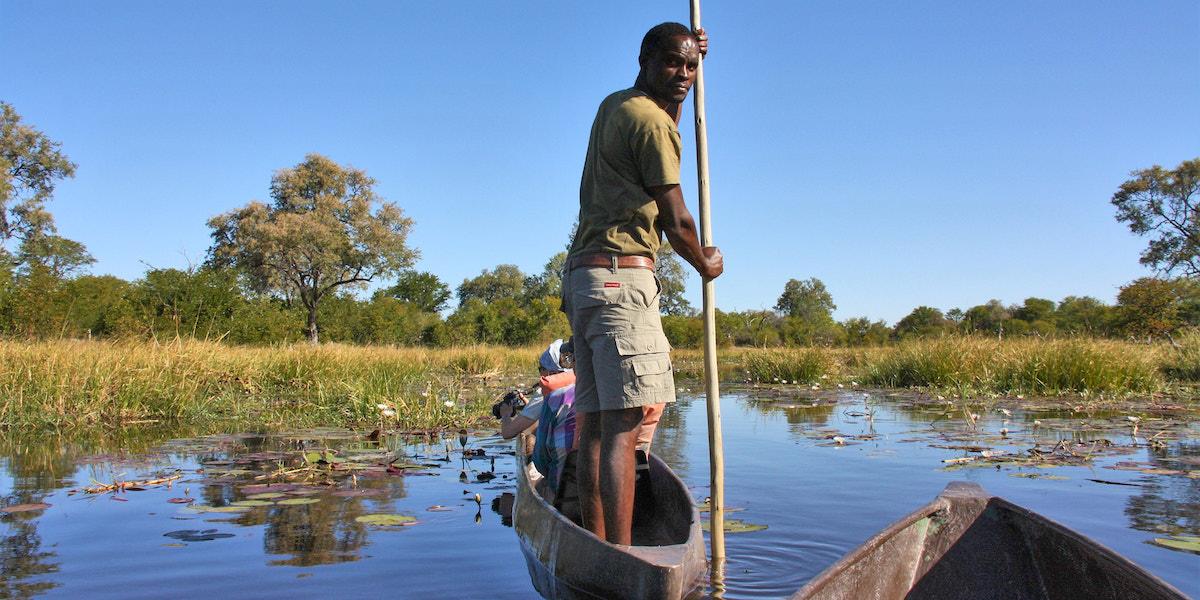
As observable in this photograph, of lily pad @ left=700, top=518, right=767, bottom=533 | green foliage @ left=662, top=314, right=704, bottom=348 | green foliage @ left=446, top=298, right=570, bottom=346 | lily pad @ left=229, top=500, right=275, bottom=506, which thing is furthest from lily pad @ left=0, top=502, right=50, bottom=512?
green foliage @ left=662, top=314, right=704, bottom=348

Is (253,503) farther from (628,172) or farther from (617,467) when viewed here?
(628,172)

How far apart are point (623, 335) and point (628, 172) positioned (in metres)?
0.57

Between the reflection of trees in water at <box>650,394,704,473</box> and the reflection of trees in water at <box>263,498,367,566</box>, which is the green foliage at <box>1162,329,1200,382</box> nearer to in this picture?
the reflection of trees in water at <box>650,394,704,473</box>

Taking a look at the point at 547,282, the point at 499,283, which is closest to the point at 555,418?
the point at 547,282

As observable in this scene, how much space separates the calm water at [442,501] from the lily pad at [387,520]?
0.04m

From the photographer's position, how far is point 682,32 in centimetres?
278

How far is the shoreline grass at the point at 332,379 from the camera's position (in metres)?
7.59

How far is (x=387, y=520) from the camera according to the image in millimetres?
3732

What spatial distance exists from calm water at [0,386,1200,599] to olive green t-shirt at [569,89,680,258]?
1287 mm

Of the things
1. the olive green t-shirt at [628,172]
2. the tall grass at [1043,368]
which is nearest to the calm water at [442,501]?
the olive green t-shirt at [628,172]

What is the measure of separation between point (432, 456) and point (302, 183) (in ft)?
105

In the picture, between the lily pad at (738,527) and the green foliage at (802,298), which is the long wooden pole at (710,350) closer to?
the lily pad at (738,527)

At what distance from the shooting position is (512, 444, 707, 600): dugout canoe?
2318mm

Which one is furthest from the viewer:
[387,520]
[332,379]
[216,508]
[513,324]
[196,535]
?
[513,324]
